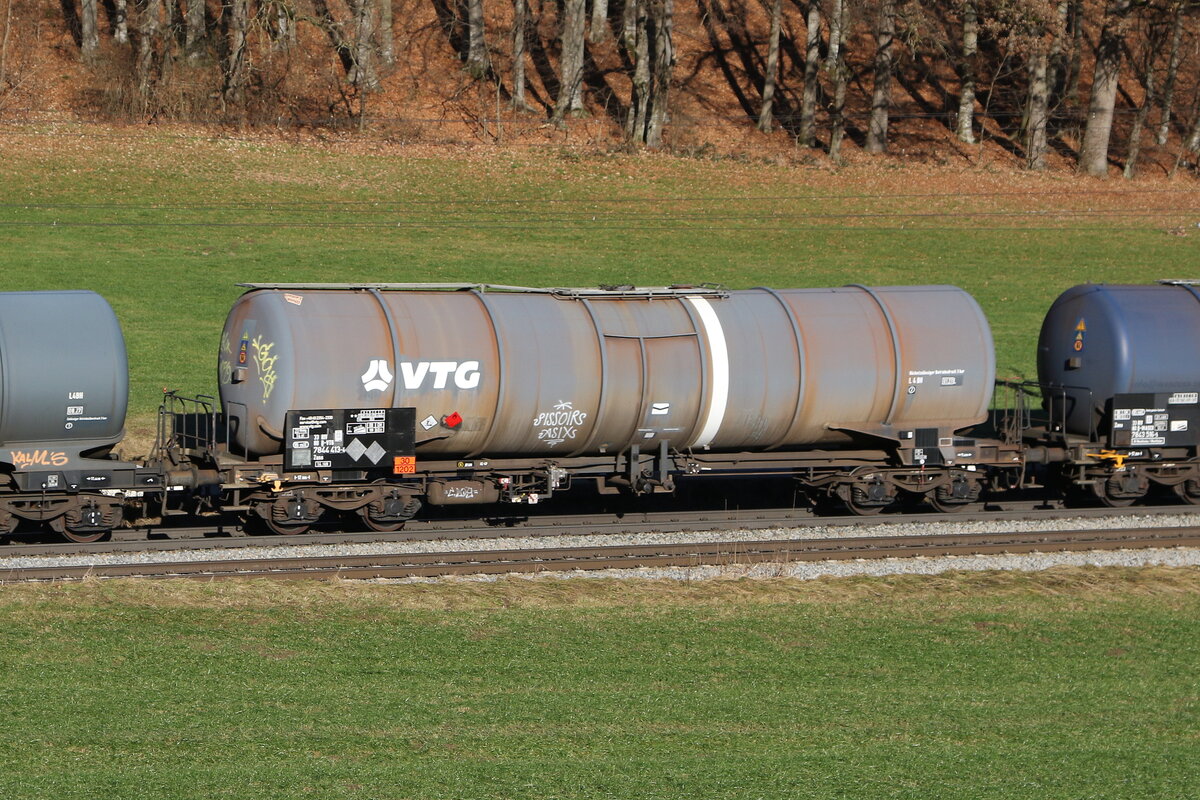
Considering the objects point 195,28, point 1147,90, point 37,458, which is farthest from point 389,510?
point 1147,90

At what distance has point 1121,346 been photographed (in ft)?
74.2

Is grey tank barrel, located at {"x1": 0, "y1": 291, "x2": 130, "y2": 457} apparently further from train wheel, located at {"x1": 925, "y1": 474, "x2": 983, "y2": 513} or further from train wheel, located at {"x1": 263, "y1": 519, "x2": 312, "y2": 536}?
train wheel, located at {"x1": 925, "y1": 474, "x2": 983, "y2": 513}

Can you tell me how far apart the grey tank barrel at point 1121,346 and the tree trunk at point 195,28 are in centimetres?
4241

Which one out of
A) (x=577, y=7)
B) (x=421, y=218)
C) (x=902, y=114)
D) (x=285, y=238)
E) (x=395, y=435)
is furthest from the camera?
(x=902, y=114)

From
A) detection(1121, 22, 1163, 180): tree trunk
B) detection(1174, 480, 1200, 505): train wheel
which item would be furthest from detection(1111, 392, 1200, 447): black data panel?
detection(1121, 22, 1163, 180): tree trunk

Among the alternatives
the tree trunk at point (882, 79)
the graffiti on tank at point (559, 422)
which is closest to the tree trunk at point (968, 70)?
the tree trunk at point (882, 79)

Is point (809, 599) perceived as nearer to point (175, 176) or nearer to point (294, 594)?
point (294, 594)

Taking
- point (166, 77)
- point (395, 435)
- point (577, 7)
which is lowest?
point (395, 435)

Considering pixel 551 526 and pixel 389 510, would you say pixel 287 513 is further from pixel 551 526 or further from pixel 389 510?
pixel 551 526

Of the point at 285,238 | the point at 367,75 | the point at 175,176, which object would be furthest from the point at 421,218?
the point at 367,75

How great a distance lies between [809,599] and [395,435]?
6.59 metres

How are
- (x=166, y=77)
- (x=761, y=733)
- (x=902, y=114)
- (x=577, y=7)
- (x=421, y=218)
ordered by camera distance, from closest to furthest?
(x=761, y=733)
(x=421, y=218)
(x=166, y=77)
(x=577, y=7)
(x=902, y=114)

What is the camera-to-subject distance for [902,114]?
65875mm

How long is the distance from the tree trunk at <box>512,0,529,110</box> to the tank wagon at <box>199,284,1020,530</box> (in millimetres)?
40025
